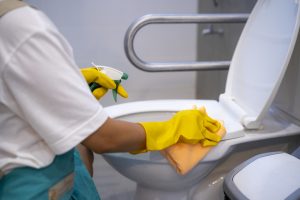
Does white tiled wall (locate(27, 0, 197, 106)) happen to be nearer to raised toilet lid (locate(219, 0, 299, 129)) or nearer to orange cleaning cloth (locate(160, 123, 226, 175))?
raised toilet lid (locate(219, 0, 299, 129))

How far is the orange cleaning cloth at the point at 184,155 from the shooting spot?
0.73 metres

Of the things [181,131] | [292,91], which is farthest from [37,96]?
[292,91]

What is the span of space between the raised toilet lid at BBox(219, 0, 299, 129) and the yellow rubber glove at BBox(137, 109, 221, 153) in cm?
15

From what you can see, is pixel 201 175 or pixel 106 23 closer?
pixel 201 175

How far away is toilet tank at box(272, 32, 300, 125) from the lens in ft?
3.01

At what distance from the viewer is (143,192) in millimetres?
928

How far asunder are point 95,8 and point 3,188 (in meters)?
1.13

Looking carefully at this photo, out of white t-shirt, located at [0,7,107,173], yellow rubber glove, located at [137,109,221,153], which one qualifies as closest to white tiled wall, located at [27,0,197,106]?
yellow rubber glove, located at [137,109,221,153]

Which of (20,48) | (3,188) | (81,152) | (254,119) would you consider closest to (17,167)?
(3,188)

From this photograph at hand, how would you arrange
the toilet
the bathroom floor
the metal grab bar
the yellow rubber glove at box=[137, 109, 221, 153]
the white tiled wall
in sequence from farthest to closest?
the white tiled wall < the bathroom floor < the metal grab bar < the toilet < the yellow rubber glove at box=[137, 109, 221, 153]

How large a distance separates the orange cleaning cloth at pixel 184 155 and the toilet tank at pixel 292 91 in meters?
0.34

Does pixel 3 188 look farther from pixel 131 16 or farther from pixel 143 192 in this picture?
pixel 131 16

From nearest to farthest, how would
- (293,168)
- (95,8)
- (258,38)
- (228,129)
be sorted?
(293,168) < (228,129) < (258,38) < (95,8)

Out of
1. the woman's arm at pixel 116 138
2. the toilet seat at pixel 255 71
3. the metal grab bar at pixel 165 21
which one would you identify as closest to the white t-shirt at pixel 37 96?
the woman's arm at pixel 116 138
